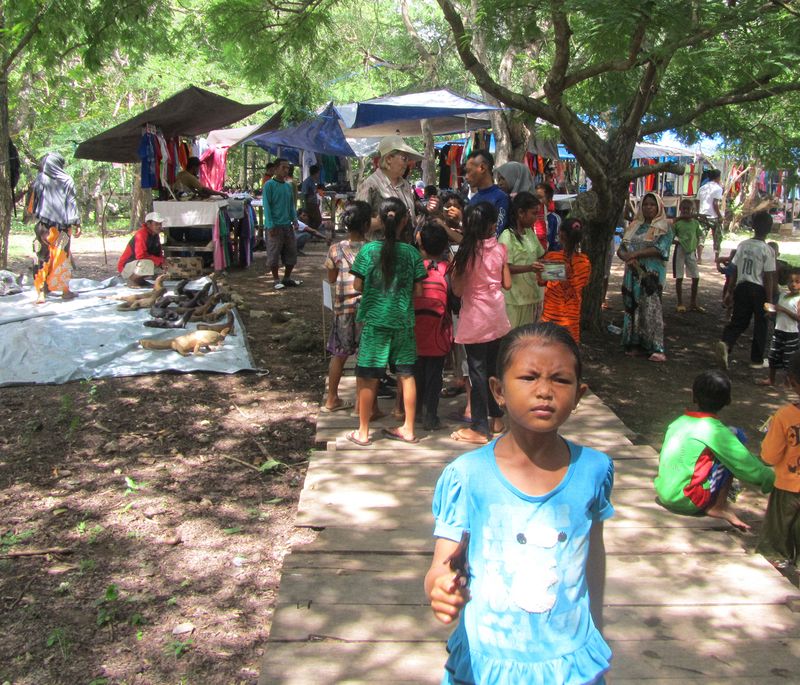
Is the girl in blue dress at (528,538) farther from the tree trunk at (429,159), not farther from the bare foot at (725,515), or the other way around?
the tree trunk at (429,159)

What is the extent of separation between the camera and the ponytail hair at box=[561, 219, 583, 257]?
22.4ft

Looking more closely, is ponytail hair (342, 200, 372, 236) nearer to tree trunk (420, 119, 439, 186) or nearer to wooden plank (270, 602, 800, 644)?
wooden plank (270, 602, 800, 644)

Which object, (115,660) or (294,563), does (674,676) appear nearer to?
(294,563)

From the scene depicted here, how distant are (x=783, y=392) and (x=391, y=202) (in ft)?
15.9

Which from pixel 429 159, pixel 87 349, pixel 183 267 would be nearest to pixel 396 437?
pixel 87 349

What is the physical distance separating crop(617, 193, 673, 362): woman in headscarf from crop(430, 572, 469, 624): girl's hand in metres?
7.08

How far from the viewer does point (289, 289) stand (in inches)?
477

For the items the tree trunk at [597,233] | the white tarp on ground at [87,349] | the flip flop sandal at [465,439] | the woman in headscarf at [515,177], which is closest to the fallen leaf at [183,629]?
the flip flop sandal at [465,439]

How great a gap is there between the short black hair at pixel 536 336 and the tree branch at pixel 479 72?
522 centimetres

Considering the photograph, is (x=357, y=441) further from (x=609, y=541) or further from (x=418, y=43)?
(x=418, y=43)

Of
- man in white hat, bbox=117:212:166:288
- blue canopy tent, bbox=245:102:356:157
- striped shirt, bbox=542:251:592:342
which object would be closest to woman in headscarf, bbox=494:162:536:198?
striped shirt, bbox=542:251:592:342

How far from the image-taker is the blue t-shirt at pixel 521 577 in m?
1.99

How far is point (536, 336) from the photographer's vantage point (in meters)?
2.12

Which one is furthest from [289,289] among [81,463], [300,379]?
[81,463]
